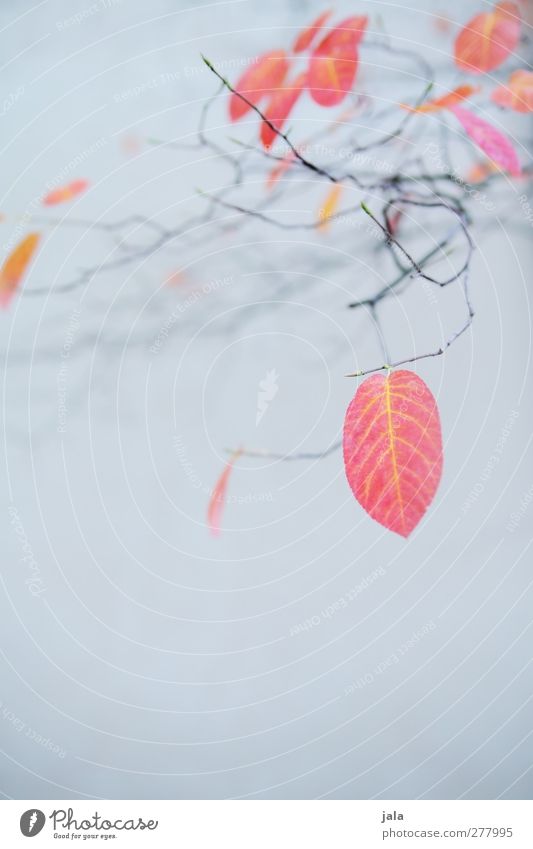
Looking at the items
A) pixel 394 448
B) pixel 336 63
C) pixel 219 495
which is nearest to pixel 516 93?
pixel 336 63

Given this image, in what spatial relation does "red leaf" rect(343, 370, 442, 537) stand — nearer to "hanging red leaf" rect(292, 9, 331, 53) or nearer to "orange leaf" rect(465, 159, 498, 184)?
"orange leaf" rect(465, 159, 498, 184)

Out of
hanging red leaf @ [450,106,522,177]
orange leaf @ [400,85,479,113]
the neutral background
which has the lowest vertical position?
the neutral background

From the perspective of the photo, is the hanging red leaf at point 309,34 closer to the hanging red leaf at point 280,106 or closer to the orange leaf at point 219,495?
the hanging red leaf at point 280,106

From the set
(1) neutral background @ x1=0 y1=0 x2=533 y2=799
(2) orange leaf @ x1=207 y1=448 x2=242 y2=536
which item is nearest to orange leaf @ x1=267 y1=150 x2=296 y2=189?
(1) neutral background @ x1=0 y1=0 x2=533 y2=799

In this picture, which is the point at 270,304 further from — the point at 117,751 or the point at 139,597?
the point at 117,751

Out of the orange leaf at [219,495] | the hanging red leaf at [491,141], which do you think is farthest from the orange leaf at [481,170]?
the orange leaf at [219,495]

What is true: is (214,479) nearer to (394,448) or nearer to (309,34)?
(394,448)
